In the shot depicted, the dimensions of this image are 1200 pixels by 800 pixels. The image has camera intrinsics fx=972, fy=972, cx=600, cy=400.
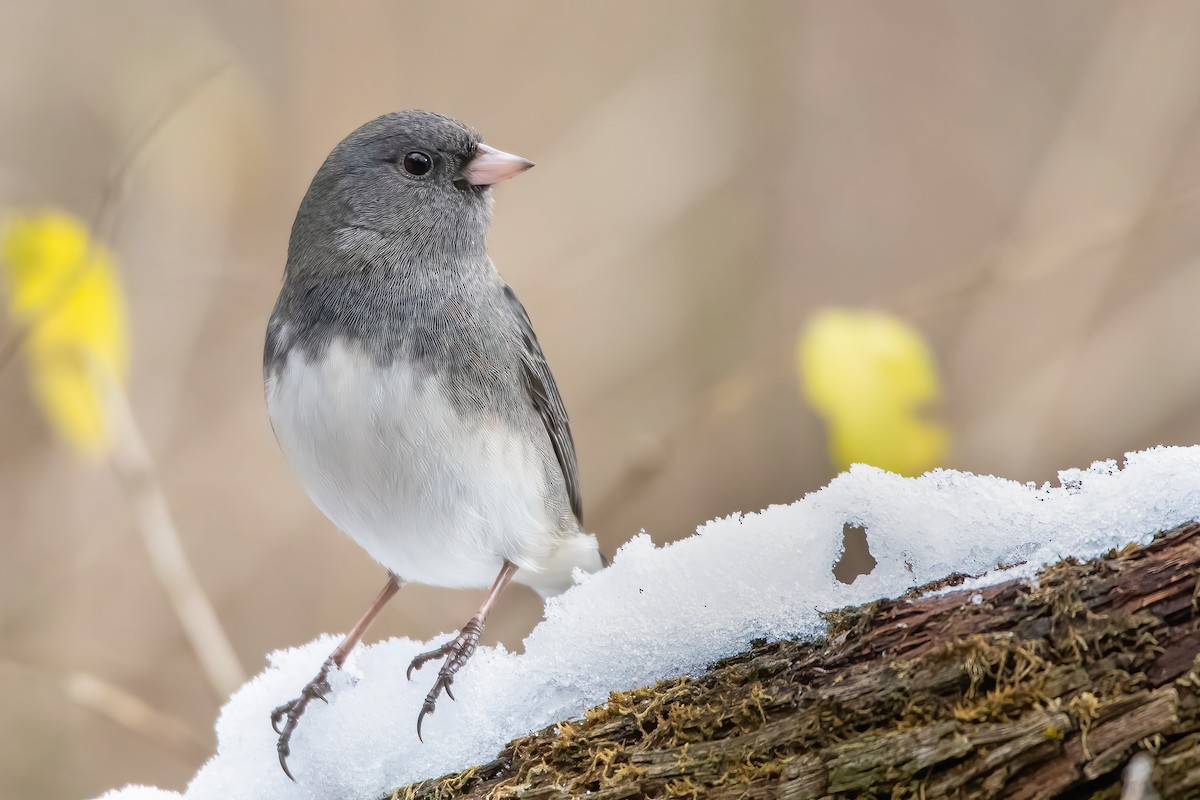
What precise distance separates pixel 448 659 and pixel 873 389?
0.80m

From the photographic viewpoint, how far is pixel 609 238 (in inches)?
124

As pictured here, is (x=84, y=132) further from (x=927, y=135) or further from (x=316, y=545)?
(x=927, y=135)

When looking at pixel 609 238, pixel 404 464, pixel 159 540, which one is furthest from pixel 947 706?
pixel 609 238

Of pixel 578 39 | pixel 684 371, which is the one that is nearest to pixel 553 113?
pixel 578 39

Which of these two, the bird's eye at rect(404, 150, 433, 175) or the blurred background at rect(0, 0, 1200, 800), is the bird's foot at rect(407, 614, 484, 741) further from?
the blurred background at rect(0, 0, 1200, 800)

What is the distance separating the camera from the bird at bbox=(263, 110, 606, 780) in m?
1.53

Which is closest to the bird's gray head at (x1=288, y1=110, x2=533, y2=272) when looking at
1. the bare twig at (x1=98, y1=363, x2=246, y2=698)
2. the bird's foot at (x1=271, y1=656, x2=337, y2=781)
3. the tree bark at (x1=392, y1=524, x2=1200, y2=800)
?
the bare twig at (x1=98, y1=363, x2=246, y2=698)

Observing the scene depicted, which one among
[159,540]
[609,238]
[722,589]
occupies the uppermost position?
[609,238]

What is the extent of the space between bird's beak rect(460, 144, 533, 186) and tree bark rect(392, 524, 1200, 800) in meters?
1.07

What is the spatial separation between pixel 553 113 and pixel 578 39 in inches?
12.0

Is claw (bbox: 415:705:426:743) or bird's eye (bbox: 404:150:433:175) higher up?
bird's eye (bbox: 404:150:433:175)

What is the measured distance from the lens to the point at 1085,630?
93 centimetres

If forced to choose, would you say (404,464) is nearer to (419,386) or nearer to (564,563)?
(419,386)

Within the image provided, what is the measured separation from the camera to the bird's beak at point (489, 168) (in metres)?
1.84
